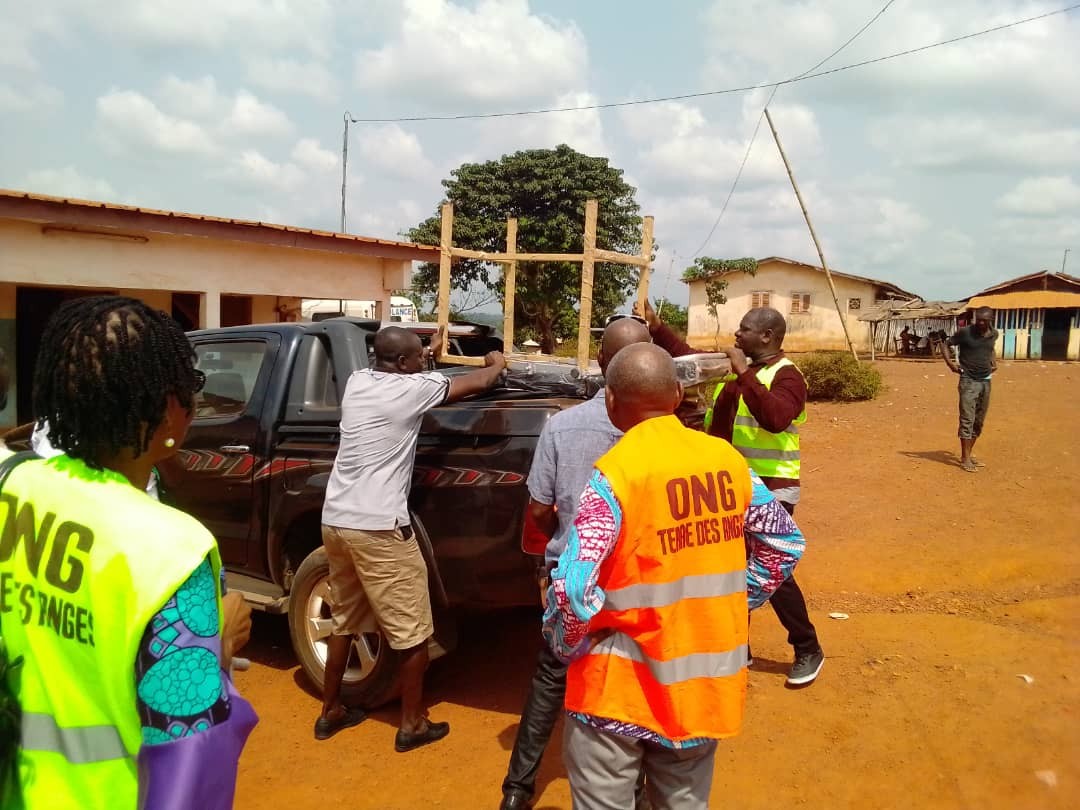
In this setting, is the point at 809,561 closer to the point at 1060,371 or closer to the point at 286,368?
the point at 286,368

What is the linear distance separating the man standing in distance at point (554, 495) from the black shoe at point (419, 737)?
0.72 metres

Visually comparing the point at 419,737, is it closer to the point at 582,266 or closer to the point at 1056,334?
the point at 582,266

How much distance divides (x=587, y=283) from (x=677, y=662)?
2650mm

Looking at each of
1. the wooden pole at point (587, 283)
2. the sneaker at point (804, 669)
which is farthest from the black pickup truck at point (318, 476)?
the sneaker at point (804, 669)

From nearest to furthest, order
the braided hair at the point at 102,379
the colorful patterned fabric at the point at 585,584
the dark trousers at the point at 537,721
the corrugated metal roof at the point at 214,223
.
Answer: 1. the braided hair at the point at 102,379
2. the colorful patterned fabric at the point at 585,584
3. the dark trousers at the point at 537,721
4. the corrugated metal roof at the point at 214,223

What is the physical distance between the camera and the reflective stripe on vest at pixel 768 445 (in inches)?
162

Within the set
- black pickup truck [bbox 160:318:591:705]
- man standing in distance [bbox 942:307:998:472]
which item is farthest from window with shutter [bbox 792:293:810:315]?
black pickup truck [bbox 160:318:591:705]

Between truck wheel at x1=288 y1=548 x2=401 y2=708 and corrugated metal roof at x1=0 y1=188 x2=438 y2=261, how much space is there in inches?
277

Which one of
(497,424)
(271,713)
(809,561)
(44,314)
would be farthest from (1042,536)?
(44,314)

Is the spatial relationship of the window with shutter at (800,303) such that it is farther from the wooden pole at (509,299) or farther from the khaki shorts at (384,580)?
the khaki shorts at (384,580)

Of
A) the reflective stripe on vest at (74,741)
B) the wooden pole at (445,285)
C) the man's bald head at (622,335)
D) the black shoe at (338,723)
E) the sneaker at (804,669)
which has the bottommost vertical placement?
the black shoe at (338,723)

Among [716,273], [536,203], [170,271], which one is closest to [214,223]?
[170,271]

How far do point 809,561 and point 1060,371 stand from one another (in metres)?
19.9

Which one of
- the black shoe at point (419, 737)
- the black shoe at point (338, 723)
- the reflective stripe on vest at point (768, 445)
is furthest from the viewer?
the reflective stripe on vest at point (768, 445)
